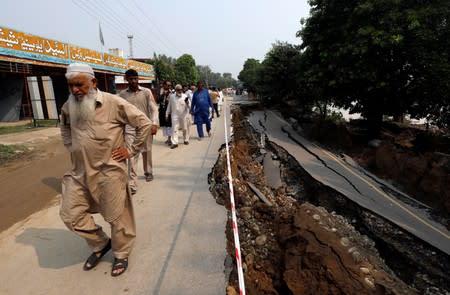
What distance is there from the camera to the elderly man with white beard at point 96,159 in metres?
2.41

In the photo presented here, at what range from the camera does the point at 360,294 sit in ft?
7.45

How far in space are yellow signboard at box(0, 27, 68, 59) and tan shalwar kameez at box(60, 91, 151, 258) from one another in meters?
10.2

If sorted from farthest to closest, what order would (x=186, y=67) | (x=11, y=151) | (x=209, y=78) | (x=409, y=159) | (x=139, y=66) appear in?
(x=209, y=78), (x=186, y=67), (x=139, y=66), (x=11, y=151), (x=409, y=159)

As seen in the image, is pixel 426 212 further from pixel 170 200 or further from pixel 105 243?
pixel 105 243

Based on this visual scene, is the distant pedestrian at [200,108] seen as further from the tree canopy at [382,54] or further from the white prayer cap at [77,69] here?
the white prayer cap at [77,69]

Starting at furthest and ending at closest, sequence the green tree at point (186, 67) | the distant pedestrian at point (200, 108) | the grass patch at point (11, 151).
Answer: the green tree at point (186, 67) → the distant pedestrian at point (200, 108) → the grass patch at point (11, 151)

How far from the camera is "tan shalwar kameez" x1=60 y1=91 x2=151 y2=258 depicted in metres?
2.42

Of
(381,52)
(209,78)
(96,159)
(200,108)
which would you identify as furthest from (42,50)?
(209,78)

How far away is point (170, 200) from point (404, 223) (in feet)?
11.7

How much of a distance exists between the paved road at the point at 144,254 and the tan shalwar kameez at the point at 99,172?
0.29 m

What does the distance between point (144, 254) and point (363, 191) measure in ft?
14.4

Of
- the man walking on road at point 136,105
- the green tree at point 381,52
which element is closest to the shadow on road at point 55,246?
the man walking on road at point 136,105

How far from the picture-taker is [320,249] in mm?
2680

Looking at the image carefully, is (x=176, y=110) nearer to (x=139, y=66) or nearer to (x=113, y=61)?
(x=113, y=61)
